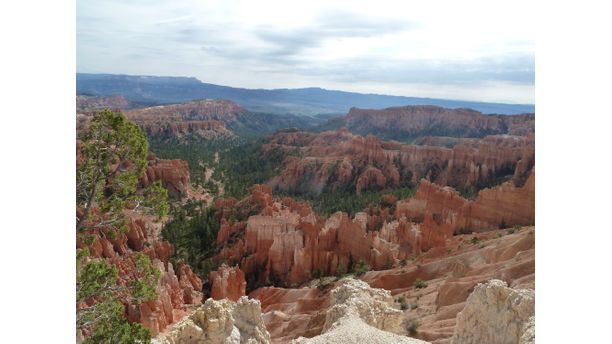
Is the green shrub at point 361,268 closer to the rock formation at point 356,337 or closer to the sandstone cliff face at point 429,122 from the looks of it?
A: the rock formation at point 356,337

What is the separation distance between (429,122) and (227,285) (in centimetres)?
5156

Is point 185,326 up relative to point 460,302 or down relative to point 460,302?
up

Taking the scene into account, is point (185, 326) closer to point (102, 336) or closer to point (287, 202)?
point (102, 336)

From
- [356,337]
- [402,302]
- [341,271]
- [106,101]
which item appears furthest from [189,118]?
[356,337]

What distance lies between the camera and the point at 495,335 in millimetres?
8125

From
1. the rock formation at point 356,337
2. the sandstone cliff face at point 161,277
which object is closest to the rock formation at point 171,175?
the sandstone cliff face at point 161,277

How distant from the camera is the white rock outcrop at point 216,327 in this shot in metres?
7.53

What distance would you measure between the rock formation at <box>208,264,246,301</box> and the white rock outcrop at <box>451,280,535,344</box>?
10258mm

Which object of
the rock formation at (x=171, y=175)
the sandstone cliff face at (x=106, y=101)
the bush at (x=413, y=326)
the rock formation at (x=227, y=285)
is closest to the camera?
the bush at (x=413, y=326)

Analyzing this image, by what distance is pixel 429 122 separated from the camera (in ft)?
212

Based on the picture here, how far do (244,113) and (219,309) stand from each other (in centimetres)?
7511

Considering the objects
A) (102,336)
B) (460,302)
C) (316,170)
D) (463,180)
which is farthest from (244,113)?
(102,336)

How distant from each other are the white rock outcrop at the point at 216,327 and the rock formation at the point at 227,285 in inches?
371
